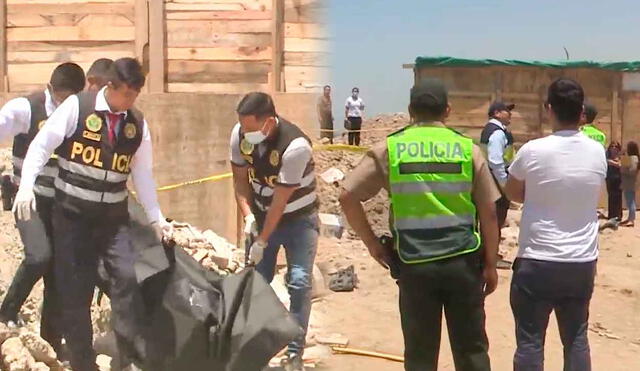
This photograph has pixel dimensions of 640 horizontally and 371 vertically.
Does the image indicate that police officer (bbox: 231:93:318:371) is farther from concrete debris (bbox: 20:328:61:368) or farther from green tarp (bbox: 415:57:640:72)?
green tarp (bbox: 415:57:640:72)

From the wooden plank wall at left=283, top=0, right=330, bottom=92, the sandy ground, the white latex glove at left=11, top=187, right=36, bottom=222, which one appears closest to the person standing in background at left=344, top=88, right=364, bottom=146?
the sandy ground

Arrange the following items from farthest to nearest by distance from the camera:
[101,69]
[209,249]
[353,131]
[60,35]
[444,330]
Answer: [353,131], [60,35], [209,249], [444,330], [101,69]

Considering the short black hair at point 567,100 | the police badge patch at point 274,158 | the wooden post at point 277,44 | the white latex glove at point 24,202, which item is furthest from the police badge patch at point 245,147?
the wooden post at point 277,44

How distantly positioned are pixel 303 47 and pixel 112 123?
3.87 meters

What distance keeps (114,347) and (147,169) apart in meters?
1.19

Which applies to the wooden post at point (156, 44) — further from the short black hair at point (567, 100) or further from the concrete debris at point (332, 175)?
the short black hair at point (567, 100)

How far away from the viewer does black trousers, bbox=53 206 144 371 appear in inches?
165

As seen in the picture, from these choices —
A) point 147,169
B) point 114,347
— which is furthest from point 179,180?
point 147,169

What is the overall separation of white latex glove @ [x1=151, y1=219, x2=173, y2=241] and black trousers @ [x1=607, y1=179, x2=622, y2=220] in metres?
9.27

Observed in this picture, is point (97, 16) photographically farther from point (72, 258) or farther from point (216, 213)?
point (72, 258)

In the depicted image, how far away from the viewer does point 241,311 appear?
408 cm

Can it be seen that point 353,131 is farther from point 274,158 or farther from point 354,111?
point 274,158

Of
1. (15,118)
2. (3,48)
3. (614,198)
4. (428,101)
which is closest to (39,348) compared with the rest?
(15,118)

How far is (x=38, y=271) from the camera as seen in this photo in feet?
14.6
